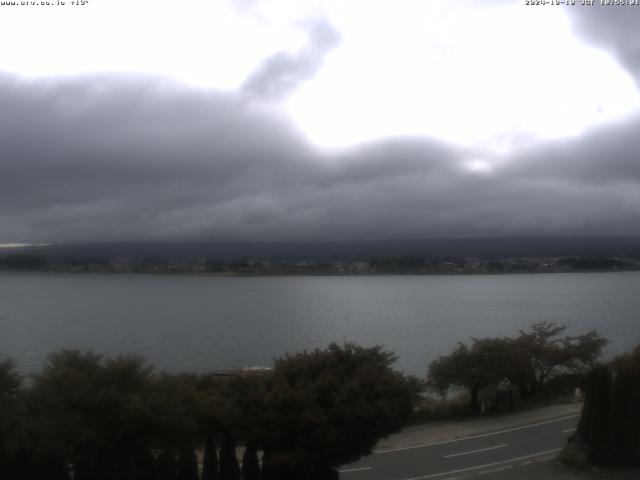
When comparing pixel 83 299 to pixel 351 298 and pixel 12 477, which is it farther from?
pixel 12 477

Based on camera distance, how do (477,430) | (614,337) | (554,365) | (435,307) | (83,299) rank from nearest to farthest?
(477,430), (554,365), (614,337), (435,307), (83,299)

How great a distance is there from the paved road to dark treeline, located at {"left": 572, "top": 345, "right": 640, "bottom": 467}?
151 centimetres

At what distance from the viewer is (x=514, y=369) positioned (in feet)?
107

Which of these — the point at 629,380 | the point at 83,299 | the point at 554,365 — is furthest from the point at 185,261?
the point at 629,380

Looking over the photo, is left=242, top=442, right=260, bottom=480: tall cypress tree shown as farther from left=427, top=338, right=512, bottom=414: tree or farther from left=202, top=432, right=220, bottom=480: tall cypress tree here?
left=427, top=338, right=512, bottom=414: tree

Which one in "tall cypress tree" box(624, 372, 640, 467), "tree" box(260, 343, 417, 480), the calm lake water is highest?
"tree" box(260, 343, 417, 480)

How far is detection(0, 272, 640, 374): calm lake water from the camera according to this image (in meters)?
54.2

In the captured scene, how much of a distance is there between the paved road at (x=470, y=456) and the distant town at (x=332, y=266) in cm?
14169

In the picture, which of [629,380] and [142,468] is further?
[629,380]

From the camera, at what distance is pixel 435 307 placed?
328ft

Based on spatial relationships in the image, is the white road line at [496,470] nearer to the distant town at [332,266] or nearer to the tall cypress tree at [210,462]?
the tall cypress tree at [210,462]

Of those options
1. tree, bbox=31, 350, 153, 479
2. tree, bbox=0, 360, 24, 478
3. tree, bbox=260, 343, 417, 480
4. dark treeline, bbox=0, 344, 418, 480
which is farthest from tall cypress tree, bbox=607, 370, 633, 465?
tree, bbox=0, 360, 24, 478

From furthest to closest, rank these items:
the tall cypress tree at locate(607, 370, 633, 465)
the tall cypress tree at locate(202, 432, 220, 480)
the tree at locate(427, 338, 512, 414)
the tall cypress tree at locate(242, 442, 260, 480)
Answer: the tree at locate(427, 338, 512, 414) < the tall cypress tree at locate(607, 370, 633, 465) < the tall cypress tree at locate(242, 442, 260, 480) < the tall cypress tree at locate(202, 432, 220, 480)

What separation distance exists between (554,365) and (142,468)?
948 inches
